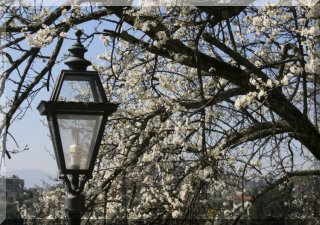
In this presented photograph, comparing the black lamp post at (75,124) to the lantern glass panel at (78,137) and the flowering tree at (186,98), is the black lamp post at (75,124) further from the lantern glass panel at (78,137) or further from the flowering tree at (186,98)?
the flowering tree at (186,98)

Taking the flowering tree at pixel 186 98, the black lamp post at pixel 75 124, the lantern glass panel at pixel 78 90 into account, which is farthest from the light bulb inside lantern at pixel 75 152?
the flowering tree at pixel 186 98

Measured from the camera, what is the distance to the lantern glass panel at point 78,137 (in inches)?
113

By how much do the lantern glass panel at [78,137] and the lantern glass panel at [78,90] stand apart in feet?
0.33

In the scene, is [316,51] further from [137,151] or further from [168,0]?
[137,151]

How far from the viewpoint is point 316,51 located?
14.7 ft

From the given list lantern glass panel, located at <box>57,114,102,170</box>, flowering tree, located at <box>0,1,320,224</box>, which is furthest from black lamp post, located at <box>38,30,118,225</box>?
flowering tree, located at <box>0,1,320,224</box>

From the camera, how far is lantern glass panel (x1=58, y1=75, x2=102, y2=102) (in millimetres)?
2893

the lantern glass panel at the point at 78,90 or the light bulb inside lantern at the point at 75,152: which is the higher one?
the lantern glass panel at the point at 78,90

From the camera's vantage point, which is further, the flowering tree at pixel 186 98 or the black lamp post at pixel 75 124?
the flowering tree at pixel 186 98

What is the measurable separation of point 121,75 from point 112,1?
5.24 feet

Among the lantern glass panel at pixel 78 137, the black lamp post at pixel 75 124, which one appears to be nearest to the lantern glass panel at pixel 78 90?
the black lamp post at pixel 75 124

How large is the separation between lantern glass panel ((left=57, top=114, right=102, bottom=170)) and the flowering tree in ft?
5.41

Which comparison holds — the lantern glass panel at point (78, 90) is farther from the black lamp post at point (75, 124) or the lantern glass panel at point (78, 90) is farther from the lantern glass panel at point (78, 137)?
the lantern glass panel at point (78, 137)

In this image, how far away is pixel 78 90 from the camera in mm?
2959
